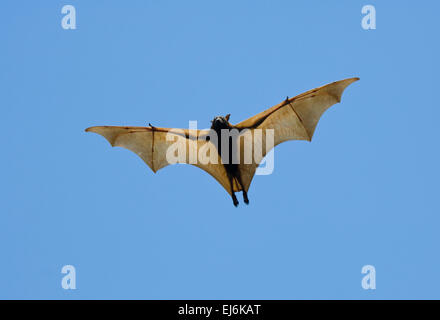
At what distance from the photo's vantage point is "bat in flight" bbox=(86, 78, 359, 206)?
14352 mm

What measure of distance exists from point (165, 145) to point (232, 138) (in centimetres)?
220

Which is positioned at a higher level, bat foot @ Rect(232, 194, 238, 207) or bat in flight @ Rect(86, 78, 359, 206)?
bat in flight @ Rect(86, 78, 359, 206)

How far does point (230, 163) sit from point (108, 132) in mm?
3889

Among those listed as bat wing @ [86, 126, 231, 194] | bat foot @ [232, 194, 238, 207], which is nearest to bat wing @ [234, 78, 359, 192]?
bat foot @ [232, 194, 238, 207]

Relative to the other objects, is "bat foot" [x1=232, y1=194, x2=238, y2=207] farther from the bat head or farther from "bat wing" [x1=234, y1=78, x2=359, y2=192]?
the bat head

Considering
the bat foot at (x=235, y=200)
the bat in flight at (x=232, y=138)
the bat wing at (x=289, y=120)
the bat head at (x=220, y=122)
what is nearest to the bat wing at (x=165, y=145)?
the bat in flight at (x=232, y=138)

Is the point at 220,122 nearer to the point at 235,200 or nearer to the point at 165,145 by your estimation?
the point at 165,145

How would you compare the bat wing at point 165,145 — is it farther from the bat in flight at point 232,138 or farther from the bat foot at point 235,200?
the bat foot at point 235,200

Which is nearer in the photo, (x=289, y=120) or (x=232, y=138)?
(x=232, y=138)

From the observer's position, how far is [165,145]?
15.0 metres

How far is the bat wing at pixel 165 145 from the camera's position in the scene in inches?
582

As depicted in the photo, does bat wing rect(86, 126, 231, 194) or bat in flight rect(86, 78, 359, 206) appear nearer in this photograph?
bat in flight rect(86, 78, 359, 206)

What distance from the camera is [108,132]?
1460 cm

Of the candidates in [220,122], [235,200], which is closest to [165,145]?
[220,122]
